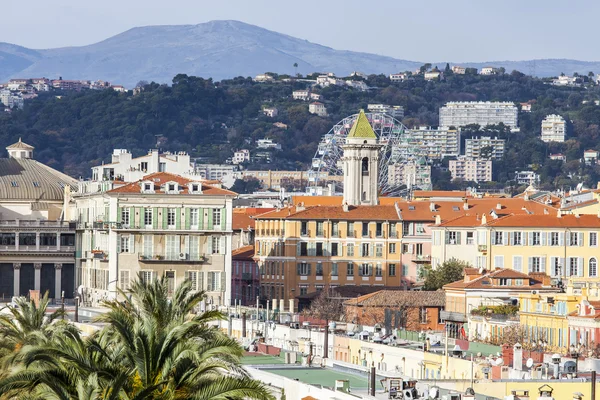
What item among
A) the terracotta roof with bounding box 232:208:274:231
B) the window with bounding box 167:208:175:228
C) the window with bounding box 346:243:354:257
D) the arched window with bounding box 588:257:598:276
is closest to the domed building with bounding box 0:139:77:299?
the window with bounding box 167:208:175:228

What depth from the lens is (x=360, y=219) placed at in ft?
414

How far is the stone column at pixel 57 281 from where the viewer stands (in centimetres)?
12239

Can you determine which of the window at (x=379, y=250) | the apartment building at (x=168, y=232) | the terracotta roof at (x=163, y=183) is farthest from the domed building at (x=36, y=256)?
the window at (x=379, y=250)

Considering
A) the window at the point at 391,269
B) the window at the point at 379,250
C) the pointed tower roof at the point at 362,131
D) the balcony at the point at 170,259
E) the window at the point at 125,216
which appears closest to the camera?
the balcony at the point at 170,259

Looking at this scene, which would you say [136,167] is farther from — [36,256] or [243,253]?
[243,253]

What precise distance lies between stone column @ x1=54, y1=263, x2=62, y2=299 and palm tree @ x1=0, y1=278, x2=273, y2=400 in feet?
273

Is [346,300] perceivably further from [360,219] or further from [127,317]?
[127,317]

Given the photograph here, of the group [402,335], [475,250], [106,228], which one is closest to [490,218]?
[475,250]

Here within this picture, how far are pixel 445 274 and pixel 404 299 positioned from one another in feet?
39.4

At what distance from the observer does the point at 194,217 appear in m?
113

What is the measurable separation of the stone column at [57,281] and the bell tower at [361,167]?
83.3ft

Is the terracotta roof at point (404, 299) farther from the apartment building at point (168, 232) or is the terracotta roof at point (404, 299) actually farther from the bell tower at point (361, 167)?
the bell tower at point (361, 167)

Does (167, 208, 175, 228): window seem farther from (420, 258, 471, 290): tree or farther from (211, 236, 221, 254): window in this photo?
(420, 258, 471, 290): tree

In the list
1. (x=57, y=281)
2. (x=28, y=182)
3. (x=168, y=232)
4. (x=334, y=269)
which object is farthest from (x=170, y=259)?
(x=28, y=182)
